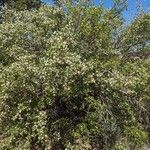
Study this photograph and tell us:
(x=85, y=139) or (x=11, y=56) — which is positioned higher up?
(x=11, y=56)

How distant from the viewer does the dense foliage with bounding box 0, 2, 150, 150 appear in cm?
1894

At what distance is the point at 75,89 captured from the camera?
19.2m

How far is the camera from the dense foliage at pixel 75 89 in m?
18.9

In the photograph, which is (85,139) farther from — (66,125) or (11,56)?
(11,56)

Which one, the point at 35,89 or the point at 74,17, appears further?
the point at 74,17

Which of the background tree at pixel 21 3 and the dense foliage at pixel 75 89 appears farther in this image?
the background tree at pixel 21 3

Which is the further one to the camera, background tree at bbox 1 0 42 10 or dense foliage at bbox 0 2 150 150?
background tree at bbox 1 0 42 10

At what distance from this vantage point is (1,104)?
19891 millimetres

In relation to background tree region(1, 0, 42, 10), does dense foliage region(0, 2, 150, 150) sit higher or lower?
lower

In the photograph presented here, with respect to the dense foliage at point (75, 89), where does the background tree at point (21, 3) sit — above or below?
above

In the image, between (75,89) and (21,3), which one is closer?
(75,89)

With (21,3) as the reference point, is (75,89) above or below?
below

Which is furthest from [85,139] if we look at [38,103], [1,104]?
[1,104]

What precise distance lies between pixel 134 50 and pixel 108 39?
9.71 feet
